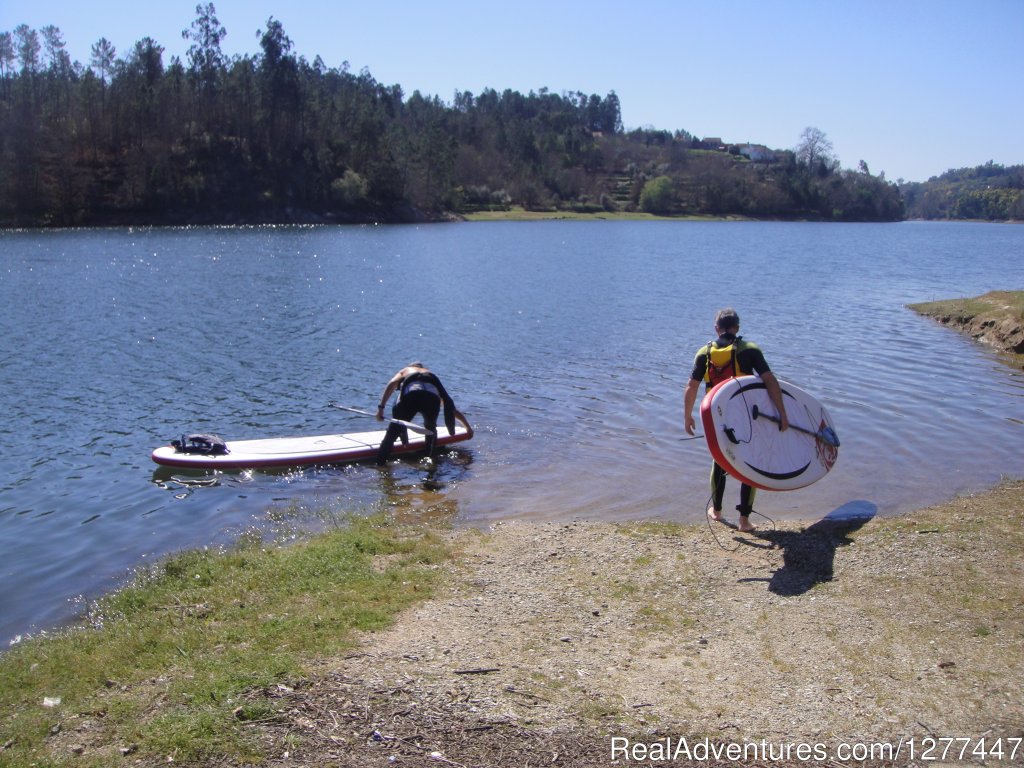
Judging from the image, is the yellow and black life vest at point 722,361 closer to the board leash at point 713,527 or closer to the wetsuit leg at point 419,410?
the board leash at point 713,527

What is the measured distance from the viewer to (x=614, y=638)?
678cm

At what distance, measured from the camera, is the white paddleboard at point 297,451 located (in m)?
13.8

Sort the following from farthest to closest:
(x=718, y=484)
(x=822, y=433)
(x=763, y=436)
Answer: (x=822, y=433) < (x=718, y=484) < (x=763, y=436)

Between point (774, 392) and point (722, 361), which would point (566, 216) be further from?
point (774, 392)

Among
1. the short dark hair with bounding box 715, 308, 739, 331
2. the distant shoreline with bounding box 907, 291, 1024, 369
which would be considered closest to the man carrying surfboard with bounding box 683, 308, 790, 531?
the short dark hair with bounding box 715, 308, 739, 331

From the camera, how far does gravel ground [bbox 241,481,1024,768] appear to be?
5.24 metres

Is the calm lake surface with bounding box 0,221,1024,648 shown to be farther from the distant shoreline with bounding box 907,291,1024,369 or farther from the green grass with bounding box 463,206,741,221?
the green grass with bounding box 463,206,741,221

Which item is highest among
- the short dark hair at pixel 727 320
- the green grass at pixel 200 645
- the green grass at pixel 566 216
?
the green grass at pixel 566 216

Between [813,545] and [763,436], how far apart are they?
142cm

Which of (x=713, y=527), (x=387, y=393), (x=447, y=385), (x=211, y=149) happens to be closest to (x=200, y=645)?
(x=713, y=527)

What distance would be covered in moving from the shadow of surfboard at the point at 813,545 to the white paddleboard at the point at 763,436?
60 cm

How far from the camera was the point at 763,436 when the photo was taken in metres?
10.0

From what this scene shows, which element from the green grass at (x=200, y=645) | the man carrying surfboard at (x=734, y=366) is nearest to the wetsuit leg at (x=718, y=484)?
the man carrying surfboard at (x=734, y=366)

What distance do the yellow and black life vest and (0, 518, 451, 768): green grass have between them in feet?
12.1
